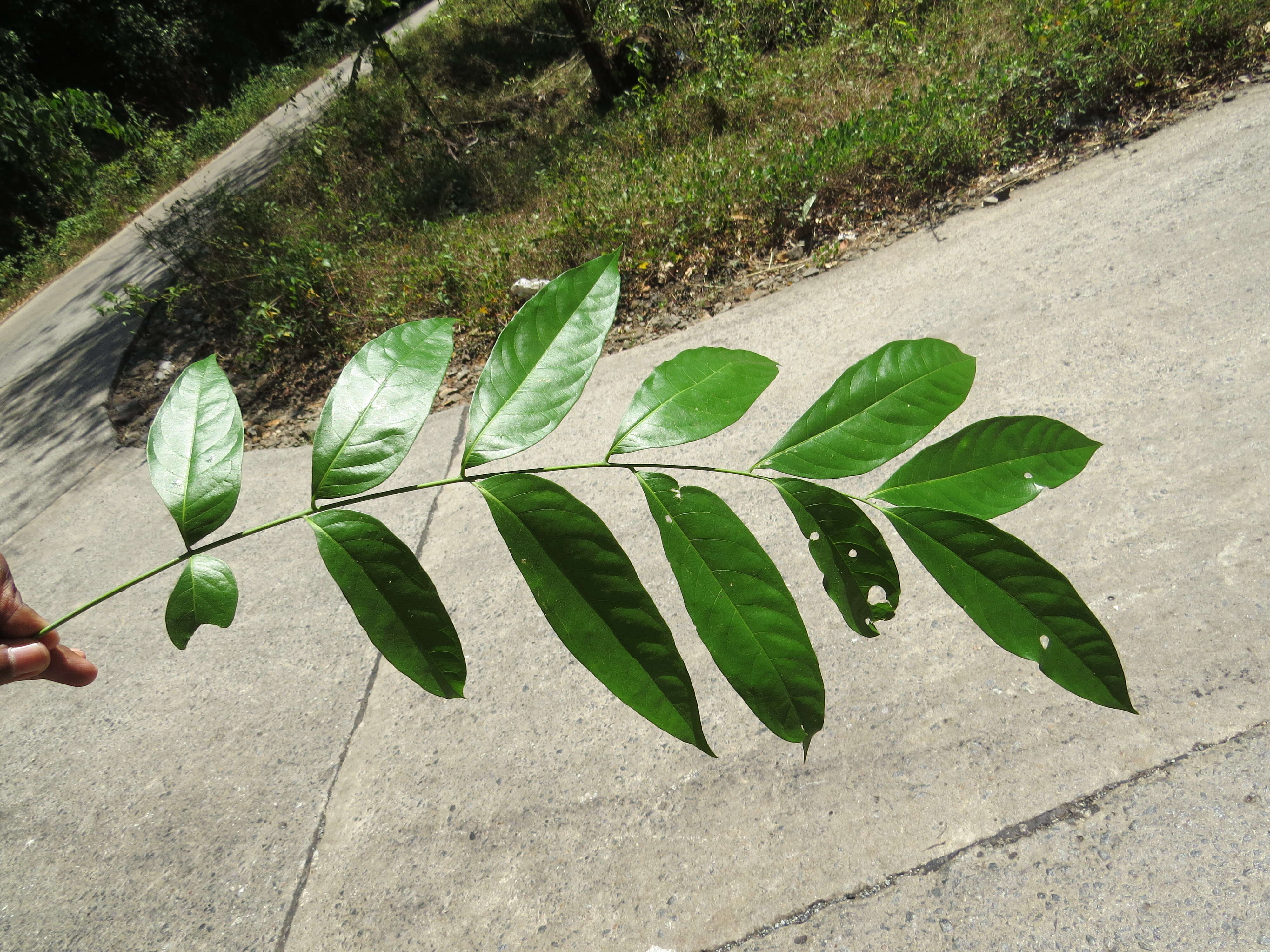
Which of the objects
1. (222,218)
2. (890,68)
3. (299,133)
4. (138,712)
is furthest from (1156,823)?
(299,133)

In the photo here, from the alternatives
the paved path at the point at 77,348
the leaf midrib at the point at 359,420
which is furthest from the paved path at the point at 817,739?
the leaf midrib at the point at 359,420

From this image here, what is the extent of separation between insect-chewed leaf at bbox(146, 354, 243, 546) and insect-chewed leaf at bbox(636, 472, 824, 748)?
1.17 ft

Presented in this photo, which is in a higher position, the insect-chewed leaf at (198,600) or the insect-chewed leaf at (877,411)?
the insect-chewed leaf at (198,600)

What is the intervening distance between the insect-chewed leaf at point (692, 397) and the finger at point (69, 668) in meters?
0.63

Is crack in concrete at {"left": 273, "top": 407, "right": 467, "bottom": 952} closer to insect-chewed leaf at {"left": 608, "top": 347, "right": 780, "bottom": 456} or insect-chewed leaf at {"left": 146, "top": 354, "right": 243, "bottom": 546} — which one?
insect-chewed leaf at {"left": 146, "top": 354, "right": 243, "bottom": 546}

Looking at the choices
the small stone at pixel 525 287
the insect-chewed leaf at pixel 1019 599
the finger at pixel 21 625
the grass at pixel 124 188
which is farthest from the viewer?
the grass at pixel 124 188

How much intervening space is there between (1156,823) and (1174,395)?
1701 millimetres

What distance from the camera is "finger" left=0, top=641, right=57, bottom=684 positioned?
2.18 feet

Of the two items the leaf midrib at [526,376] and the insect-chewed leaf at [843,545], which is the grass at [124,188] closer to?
the leaf midrib at [526,376]

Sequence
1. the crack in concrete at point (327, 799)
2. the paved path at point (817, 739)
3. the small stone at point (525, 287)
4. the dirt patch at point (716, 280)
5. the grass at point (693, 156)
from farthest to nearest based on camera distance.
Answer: the small stone at point (525, 287)
the grass at point (693, 156)
the dirt patch at point (716, 280)
the crack in concrete at point (327, 799)
the paved path at point (817, 739)

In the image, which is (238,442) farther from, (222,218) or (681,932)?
(222,218)

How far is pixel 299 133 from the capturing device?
372 inches

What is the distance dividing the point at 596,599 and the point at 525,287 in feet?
14.4

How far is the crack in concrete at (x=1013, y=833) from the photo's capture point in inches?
81.3
